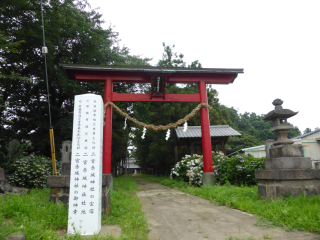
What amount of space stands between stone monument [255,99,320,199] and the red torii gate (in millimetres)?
3632

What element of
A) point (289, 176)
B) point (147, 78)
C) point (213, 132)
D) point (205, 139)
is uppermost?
point (147, 78)

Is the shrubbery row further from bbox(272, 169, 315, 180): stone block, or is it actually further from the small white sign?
the small white sign

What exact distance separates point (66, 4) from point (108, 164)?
7.63 m

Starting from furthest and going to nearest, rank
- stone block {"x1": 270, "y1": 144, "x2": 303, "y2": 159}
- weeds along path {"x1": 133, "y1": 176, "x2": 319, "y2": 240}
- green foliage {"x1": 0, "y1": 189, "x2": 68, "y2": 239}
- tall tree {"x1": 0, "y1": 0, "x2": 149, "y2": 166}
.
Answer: tall tree {"x1": 0, "y1": 0, "x2": 149, "y2": 166} < stone block {"x1": 270, "y1": 144, "x2": 303, "y2": 159} < weeds along path {"x1": 133, "y1": 176, "x2": 319, "y2": 240} < green foliage {"x1": 0, "y1": 189, "x2": 68, "y2": 239}

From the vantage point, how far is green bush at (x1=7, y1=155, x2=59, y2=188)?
752 cm

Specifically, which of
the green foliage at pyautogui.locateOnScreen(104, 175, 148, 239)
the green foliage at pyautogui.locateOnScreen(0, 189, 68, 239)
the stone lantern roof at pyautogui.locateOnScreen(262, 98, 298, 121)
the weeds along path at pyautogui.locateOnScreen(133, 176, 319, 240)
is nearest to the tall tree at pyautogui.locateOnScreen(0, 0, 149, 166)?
the green foliage at pyautogui.locateOnScreen(0, 189, 68, 239)

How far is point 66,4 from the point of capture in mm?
9680

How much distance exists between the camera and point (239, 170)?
7703 millimetres

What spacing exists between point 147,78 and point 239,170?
16.8ft

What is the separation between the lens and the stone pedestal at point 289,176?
177 inches

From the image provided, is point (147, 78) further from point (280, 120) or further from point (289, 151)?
point (289, 151)

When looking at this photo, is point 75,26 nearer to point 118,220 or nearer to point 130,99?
point 130,99

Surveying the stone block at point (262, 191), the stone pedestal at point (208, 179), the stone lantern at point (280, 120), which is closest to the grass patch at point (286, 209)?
the stone block at point (262, 191)

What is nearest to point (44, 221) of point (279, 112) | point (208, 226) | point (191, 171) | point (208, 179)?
point (208, 226)
